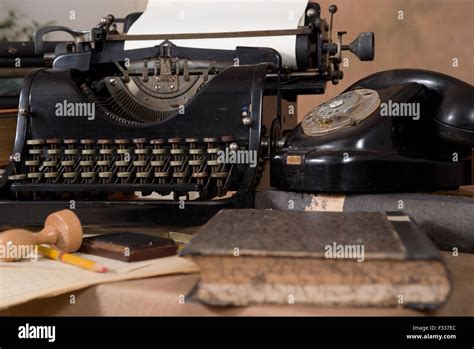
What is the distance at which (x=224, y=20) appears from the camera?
1.49 meters

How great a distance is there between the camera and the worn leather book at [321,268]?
0.59 metres

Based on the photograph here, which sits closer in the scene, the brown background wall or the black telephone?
the black telephone

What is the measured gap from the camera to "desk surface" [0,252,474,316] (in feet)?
2.07

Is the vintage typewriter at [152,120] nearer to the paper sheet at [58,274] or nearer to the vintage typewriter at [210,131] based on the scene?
the vintage typewriter at [210,131]

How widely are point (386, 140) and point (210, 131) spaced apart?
32cm

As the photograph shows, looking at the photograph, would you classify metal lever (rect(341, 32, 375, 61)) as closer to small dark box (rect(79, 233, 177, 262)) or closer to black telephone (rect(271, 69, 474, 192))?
black telephone (rect(271, 69, 474, 192))

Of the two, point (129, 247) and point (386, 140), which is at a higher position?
point (386, 140)

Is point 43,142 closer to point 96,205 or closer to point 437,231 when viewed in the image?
point 96,205

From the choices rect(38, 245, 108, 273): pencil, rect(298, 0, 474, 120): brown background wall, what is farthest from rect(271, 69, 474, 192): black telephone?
rect(298, 0, 474, 120): brown background wall

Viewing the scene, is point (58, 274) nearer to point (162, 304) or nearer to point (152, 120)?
point (162, 304)

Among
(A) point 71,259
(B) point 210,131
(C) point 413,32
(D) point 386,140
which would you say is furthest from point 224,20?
(A) point 71,259

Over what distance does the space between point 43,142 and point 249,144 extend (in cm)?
40

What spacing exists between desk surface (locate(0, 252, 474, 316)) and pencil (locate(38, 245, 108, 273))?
5cm

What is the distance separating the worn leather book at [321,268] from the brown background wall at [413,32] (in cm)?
137
